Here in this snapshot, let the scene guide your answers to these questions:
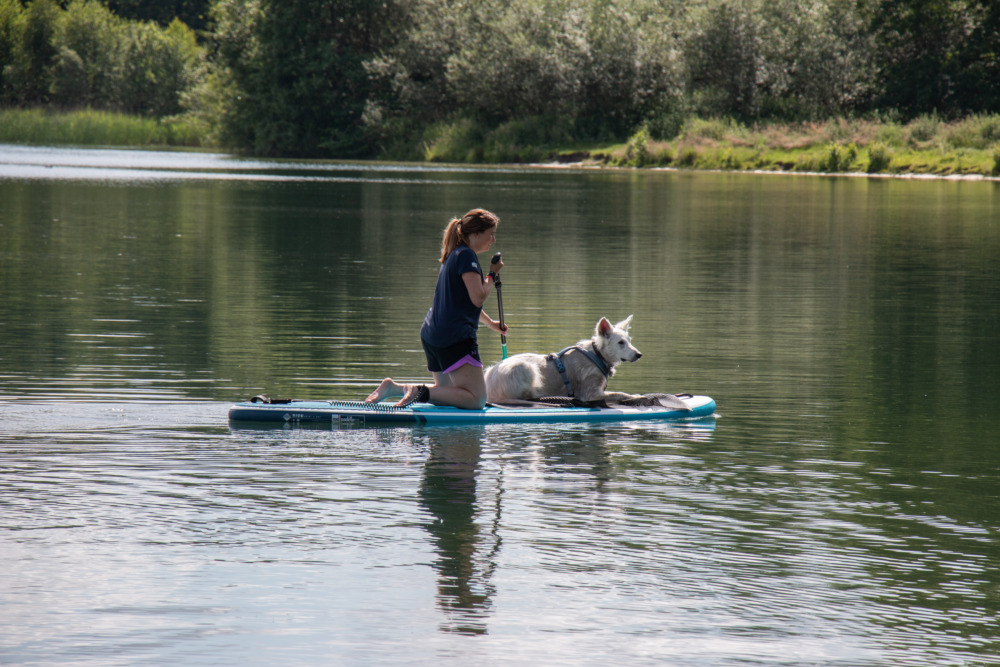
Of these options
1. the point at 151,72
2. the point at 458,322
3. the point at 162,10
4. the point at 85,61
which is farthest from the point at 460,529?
the point at 162,10

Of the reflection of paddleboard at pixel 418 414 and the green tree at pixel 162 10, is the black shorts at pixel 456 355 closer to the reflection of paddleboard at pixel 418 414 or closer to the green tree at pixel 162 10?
the reflection of paddleboard at pixel 418 414

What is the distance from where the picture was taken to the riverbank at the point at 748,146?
5525 cm

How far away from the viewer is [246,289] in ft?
59.5

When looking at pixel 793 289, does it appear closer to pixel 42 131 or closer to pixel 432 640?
pixel 432 640

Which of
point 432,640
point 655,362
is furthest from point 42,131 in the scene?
point 432,640

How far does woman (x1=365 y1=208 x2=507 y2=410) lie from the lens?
950 centimetres

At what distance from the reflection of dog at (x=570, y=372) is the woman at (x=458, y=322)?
460mm

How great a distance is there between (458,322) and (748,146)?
Answer: 5374 cm

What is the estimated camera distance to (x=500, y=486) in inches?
316

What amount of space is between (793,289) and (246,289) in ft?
25.8

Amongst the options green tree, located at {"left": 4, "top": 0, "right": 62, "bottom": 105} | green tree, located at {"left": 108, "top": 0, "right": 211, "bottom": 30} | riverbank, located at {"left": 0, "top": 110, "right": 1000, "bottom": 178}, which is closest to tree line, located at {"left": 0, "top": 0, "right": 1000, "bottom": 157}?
riverbank, located at {"left": 0, "top": 110, "right": 1000, "bottom": 178}

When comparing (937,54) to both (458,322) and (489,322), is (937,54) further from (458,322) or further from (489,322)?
(458,322)

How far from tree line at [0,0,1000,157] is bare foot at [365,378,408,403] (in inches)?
2264

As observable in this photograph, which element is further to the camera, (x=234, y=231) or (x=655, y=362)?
(x=234, y=231)
